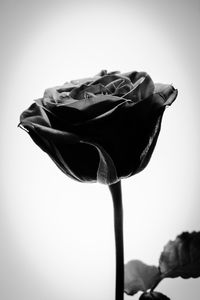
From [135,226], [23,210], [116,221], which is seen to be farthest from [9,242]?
[116,221]

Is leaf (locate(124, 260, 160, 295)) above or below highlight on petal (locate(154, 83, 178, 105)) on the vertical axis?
below

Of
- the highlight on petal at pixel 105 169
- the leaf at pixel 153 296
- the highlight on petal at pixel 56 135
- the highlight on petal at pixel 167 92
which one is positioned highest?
the highlight on petal at pixel 167 92

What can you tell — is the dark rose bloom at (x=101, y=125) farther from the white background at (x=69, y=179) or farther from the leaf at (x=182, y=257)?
the white background at (x=69, y=179)

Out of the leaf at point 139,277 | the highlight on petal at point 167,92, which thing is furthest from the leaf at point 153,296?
the highlight on petal at point 167,92

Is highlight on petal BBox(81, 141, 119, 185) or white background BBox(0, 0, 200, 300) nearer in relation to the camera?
highlight on petal BBox(81, 141, 119, 185)

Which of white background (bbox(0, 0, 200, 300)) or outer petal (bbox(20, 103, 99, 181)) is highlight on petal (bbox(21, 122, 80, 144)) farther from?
white background (bbox(0, 0, 200, 300))

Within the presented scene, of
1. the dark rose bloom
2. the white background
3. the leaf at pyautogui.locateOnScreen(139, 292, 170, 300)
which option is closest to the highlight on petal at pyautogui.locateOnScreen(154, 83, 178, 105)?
the dark rose bloom

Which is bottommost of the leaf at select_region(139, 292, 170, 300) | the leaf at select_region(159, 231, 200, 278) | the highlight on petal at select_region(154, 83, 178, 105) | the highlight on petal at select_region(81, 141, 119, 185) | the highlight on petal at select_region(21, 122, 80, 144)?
the leaf at select_region(139, 292, 170, 300)
